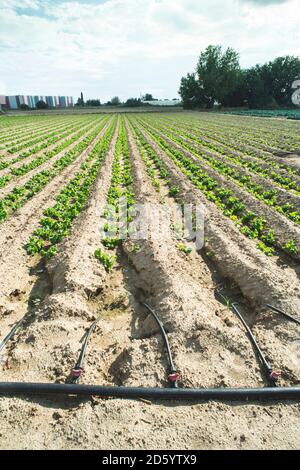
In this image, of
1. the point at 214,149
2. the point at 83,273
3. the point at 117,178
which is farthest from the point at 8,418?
the point at 214,149

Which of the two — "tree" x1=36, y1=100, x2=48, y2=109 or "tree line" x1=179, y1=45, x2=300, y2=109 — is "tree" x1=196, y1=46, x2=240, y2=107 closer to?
"tree line" x1=179, y1=45, x2=300, y2=109

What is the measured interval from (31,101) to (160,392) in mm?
137390

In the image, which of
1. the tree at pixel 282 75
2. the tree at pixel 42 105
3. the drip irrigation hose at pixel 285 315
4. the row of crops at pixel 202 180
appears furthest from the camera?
the tree at pixel 42 105

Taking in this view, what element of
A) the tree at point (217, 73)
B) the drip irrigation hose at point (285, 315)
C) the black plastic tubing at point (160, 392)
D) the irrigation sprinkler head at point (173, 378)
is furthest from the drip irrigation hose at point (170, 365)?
the tree at point (217, 73)

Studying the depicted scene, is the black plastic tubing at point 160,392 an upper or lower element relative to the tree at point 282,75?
lower

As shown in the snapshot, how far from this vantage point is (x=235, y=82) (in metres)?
78.6

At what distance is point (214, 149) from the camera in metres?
18.5

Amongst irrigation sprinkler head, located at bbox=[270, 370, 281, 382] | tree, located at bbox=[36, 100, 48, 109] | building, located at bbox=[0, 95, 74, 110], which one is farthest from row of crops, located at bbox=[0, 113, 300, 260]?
building, located at bbox=[0, 95, 74, 110]

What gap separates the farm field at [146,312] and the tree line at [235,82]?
7740 cm

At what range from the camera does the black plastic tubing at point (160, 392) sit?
3.54 meters

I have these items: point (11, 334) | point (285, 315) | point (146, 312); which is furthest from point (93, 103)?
point (285, 315)

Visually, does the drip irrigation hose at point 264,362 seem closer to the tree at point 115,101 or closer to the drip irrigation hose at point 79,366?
the drip irrigation hose at point 79,366

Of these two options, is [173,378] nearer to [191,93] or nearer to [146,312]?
[146,312]

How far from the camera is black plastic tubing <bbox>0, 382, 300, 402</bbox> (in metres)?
3.54
